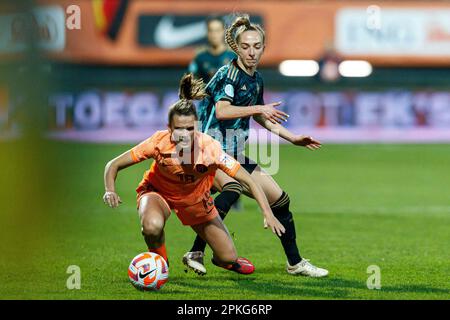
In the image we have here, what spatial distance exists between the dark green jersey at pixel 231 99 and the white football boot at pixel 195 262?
0.85m

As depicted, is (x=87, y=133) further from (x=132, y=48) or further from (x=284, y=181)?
(x=284, y=181)

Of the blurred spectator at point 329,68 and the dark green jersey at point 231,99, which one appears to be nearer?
the dark green jersey at point 231,99

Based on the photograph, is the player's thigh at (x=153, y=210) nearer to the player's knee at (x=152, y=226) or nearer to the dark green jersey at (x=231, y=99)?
the player's knee at (x=152, y=226)

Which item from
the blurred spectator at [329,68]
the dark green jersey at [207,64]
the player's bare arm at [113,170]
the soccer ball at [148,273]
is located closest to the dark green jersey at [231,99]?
the player's bare arm at [113,170]

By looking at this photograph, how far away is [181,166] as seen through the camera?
6.71 metres

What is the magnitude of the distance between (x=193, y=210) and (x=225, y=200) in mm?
507

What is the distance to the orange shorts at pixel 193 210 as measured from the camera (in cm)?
691

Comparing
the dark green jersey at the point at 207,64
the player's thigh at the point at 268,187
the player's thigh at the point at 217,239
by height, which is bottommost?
the player's thigh at the point at 217,239

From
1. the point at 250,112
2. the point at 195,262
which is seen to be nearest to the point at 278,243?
the point at 195,262

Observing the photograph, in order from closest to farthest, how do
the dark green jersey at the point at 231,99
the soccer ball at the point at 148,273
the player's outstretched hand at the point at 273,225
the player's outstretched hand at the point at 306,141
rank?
the player's outstretched hand at the point at 273,225 → the soccer ball at the point at 148,273 → the player's outstretched hand at the point at 306,141 → the dark green jersey at the point at 231,99

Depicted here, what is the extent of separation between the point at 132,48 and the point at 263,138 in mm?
5004

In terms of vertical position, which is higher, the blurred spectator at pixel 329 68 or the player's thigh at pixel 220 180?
the blurred spectator at pixel 329 68

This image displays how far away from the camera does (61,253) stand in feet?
27.2
